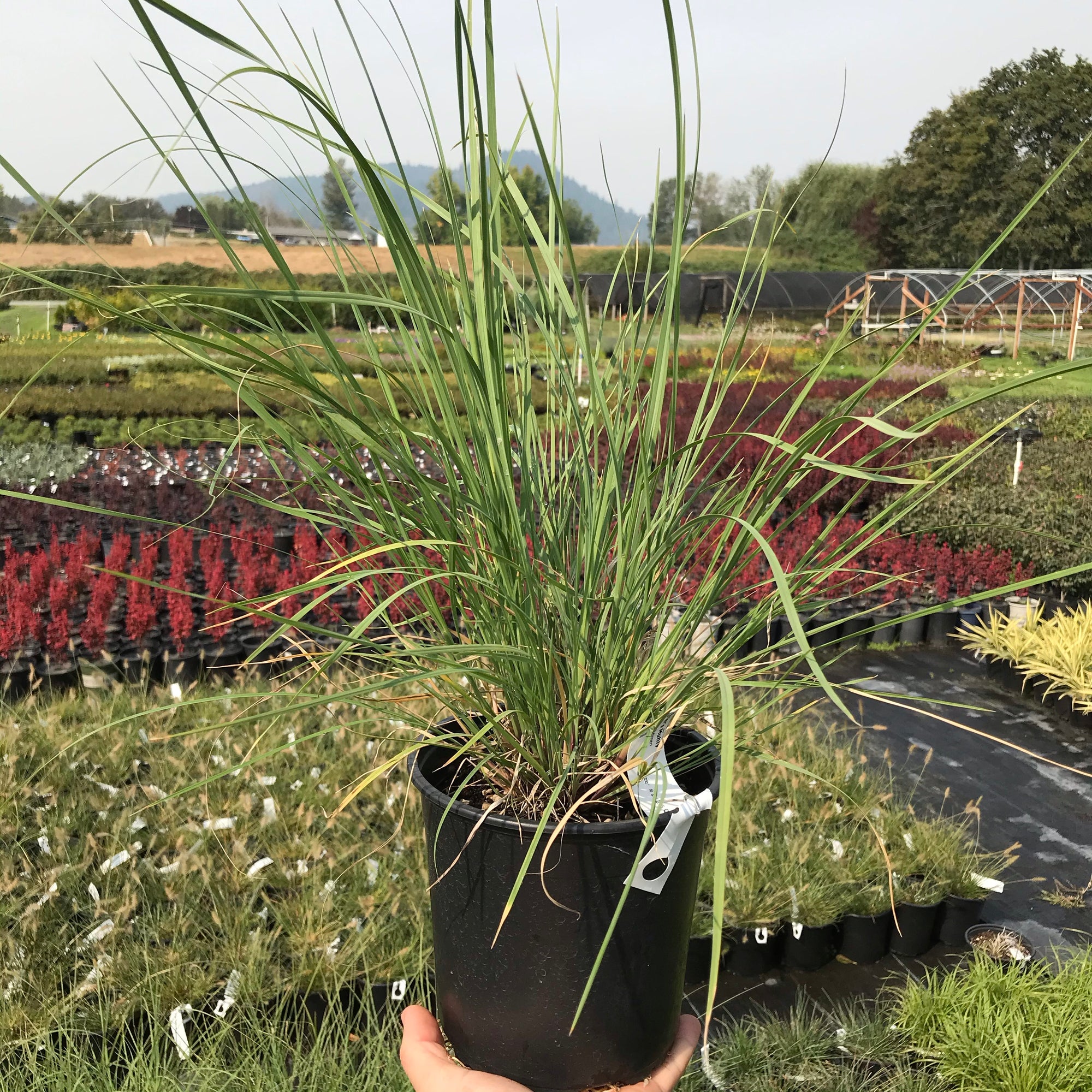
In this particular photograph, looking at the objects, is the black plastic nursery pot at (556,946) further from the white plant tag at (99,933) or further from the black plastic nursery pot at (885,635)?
the black plastic nursery pot at (885,635)

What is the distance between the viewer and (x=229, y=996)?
1960mm

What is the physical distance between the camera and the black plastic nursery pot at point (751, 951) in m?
2.49

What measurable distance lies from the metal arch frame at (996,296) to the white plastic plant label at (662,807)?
1795 centimetres

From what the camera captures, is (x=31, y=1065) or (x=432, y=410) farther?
(x=31, y=1065)

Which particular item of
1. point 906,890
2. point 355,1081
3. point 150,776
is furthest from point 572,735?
point 150,776

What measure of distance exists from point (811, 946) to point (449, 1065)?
1784mm

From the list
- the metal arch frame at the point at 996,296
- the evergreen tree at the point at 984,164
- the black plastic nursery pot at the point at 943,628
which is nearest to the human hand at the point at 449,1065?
the black plastic nursery pot at the point at 943,628

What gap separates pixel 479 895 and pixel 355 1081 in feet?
3.19

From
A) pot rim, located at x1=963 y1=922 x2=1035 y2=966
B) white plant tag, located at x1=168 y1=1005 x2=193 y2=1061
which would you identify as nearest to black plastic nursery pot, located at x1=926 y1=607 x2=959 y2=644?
pot rim, located at x1=963 y1=922 x2=1035 y2=966

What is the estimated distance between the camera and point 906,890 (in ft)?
8.82

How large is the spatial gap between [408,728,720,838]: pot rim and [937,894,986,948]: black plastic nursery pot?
2.09 meters

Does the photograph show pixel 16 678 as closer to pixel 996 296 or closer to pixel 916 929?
pixel 916 929

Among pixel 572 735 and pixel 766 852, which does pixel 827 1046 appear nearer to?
pixel 766 852

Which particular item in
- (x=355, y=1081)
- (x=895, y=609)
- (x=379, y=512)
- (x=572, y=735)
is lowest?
(x=895, y=609)
